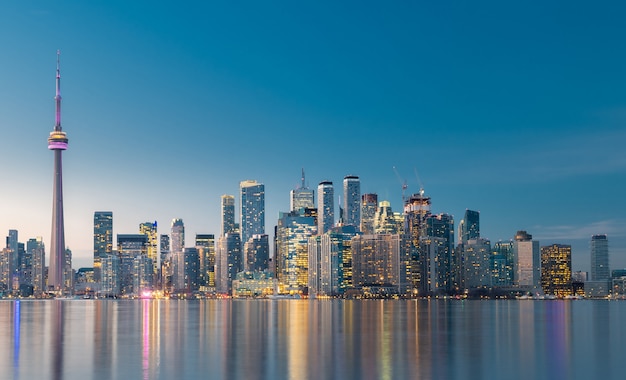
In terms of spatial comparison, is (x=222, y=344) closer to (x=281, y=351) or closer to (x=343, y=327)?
(x=281, y=351)

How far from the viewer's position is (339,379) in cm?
5503

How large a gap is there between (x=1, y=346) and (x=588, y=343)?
63.7 m

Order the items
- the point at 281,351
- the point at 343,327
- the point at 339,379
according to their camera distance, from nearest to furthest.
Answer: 1. the point at 339,379
2. the point at 281,351
3. the point at 343,327

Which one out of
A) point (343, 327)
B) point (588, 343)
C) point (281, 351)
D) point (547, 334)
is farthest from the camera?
point (343, 327)

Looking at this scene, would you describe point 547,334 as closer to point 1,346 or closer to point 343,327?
point 343,327

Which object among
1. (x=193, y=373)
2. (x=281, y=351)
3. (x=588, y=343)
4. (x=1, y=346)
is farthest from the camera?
(x=588, y=343)

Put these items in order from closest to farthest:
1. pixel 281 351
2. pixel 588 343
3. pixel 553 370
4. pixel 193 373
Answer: pixel 193 373 < pixel 553 370 < pixel 281 351 < pixel 588 343

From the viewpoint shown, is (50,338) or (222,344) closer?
(222,344)

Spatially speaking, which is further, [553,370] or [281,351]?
[281,351]

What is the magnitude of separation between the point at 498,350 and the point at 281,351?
831 inches

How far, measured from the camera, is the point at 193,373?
58.7m

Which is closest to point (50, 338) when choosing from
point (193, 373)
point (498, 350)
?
point (193, 373)

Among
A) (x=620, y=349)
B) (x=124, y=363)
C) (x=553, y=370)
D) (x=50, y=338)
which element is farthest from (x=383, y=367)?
(x=50, y=338)

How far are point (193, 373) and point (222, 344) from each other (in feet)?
87.0
